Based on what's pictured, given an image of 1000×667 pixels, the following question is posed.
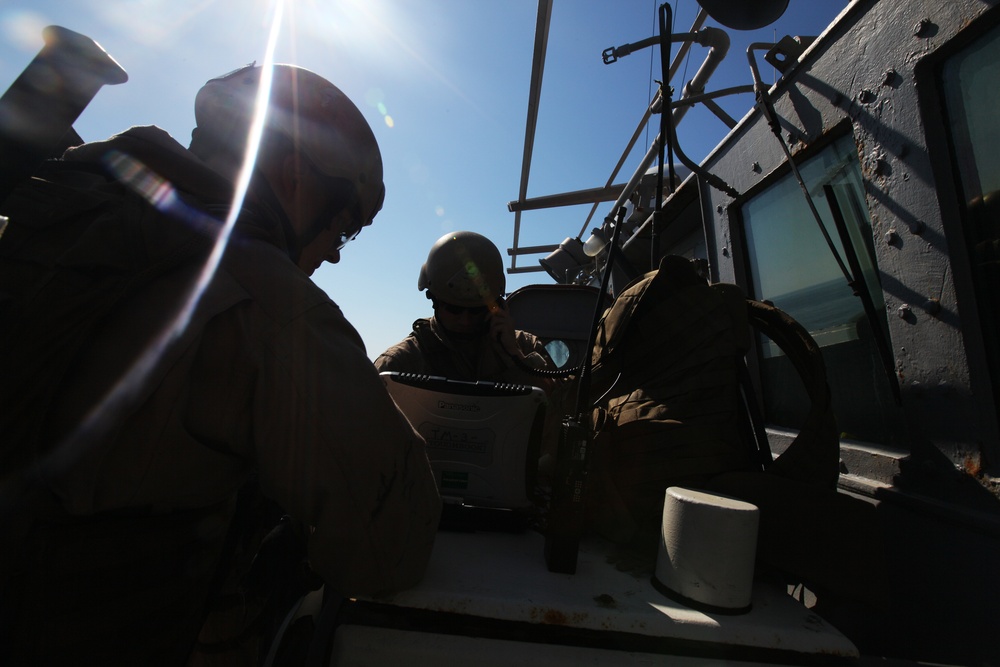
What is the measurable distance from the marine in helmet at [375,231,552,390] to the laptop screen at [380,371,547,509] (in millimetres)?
1201

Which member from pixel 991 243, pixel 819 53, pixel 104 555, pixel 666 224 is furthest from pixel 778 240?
pixel 104 555

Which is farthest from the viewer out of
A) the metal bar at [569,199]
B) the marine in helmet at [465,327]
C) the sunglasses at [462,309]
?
the metal bar at [569,199]

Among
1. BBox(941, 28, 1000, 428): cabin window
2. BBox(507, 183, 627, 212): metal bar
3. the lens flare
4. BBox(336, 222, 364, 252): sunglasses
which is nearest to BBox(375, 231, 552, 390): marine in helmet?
BBox(336, 222, 364, 252): sunglasses

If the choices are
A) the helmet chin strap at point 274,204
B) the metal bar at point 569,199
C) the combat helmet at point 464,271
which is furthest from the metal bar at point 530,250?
the helmet chin strap at point 274,204

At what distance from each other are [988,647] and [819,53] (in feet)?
5.67

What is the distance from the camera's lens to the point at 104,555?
85cm

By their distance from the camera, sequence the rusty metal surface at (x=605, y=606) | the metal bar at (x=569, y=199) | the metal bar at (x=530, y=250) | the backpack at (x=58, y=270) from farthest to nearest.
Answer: the metal bar at (x=530, y=250)
the metal bar at (x=569, y=199)
the rusty metal surface at (x=605, y=606)
the backpack at (x=58, y=270)

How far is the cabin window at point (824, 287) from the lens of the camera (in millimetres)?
1633

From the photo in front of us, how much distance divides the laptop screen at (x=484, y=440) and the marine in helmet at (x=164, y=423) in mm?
278

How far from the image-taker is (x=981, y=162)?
4.10ft

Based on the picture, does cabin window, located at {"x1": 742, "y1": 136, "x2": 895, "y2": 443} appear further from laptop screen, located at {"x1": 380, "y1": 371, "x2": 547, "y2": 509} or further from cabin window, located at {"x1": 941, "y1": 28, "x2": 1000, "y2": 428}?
laptop screen, located at {"x1": 380, "y1": 371, "x2": 547, "y2": 509}

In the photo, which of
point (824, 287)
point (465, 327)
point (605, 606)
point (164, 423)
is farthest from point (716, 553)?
point (465, 327)

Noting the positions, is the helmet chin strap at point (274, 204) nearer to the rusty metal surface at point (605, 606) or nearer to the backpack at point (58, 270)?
the backpack at point (58, 270)

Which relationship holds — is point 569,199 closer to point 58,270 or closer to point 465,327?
point 465,327
